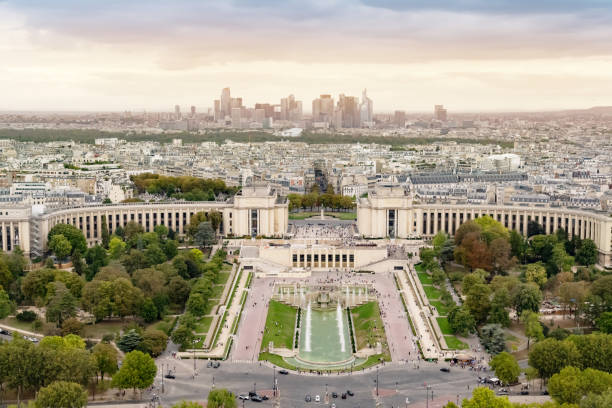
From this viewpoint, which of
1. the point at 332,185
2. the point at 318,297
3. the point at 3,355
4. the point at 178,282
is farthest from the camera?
the point at 332,185

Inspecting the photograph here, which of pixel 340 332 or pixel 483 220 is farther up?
pixel 483 220

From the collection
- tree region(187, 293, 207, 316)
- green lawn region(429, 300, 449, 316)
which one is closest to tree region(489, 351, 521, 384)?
green lawn region(429, 300, 449, 316)

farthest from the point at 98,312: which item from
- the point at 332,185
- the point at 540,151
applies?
the point at 540,151

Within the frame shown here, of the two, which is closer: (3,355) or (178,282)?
(3,355)

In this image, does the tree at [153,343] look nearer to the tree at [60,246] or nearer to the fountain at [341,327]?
the fountain at [341,327]

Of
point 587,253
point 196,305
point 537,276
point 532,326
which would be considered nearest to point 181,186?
point 196,305

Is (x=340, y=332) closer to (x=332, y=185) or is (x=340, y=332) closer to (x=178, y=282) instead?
(x=178, y=282)

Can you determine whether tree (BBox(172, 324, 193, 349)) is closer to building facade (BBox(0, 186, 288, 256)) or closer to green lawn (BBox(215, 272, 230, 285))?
green lawn (BBox(215, 272, 230, 285))
